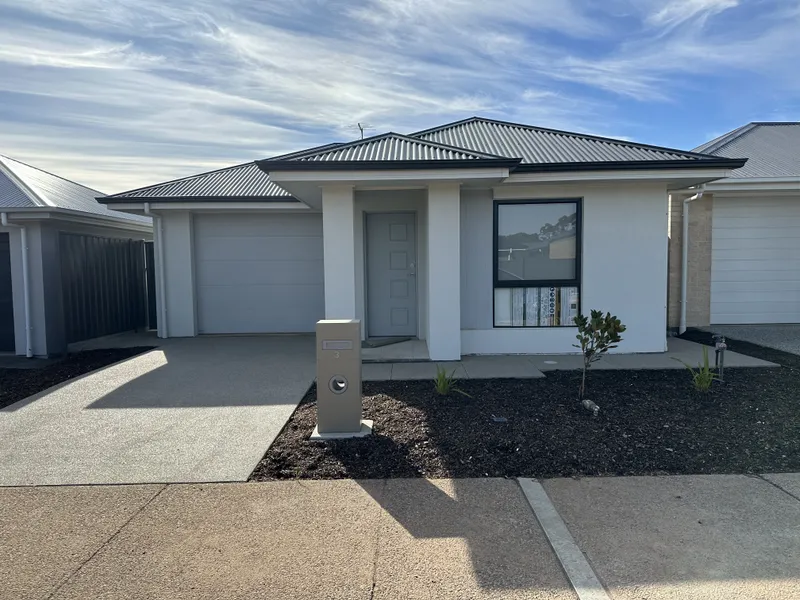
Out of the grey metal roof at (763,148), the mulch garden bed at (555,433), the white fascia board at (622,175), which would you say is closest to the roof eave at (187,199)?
the white fascia board at (622,175)

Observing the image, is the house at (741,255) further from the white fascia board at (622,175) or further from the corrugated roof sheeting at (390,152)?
the corrugated roof sheeting at (390,152)

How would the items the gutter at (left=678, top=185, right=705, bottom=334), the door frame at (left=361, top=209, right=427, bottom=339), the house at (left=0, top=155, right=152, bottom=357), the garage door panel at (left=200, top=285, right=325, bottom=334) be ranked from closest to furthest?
the house at (left=0, top=155, right=152, bottom=357) < the door frame at (left=361, top=209, right=427, bottom=339) < the gutter at (left=678, top=185, right=705, bottom=334) < the garage door panel at (left=200, top=285, right=325, bottom=334)

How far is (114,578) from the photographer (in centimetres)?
311

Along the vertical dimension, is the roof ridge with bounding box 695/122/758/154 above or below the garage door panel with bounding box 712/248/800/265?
above

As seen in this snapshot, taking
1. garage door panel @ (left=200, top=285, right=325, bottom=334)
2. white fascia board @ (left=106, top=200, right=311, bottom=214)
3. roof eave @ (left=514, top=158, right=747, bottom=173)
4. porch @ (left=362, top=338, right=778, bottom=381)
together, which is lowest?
porch @ (left=362, top=338, right=778, bottom=381)

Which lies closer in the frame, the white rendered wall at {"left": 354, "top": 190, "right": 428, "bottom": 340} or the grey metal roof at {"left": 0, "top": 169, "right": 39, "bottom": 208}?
the grey metal roof at {"left": 0, "top": 169, "right": 39, "bottom": 208}

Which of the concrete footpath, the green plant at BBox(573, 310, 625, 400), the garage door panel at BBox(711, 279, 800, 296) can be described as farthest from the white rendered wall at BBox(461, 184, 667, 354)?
the concrete footpath

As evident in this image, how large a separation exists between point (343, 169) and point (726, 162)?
553 centimetres

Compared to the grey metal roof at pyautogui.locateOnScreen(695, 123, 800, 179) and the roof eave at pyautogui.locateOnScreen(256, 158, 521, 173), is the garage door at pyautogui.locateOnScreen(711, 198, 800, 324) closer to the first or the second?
the grey metal roof at pyautogui.locateOnScreen(695, 123, 800, 179)

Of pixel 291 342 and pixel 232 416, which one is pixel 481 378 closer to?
pixel 232 416

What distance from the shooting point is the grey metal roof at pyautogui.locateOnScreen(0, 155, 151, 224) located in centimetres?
947

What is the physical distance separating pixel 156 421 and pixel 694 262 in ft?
35.9

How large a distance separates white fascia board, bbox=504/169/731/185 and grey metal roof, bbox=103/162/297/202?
4929mm

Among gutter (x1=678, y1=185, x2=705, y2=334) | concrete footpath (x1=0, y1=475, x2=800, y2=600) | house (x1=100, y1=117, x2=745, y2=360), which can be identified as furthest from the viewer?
gutter (x1=678, y1=185, x2=705, y2=334)
